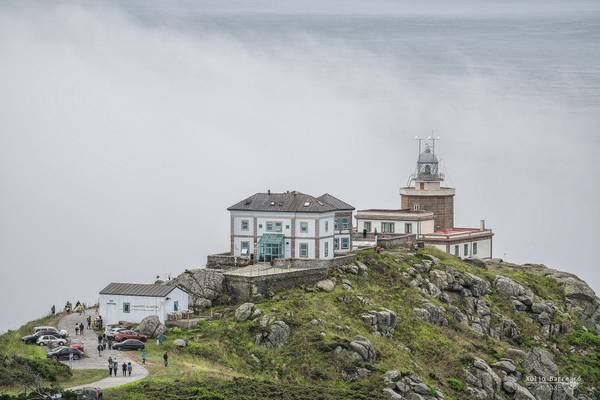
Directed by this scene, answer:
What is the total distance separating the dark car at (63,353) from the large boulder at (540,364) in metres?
26.1

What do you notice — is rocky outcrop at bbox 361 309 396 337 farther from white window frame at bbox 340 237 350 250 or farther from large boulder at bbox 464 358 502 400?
white window frame at bbox 340 237 350 250

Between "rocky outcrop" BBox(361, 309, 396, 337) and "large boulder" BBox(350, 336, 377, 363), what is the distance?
11.2 ft

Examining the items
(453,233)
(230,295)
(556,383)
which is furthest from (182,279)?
(453,233)

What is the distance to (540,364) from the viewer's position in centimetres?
9031

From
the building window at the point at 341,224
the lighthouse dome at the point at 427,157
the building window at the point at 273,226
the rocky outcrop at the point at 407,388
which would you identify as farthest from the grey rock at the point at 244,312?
the lighthouse dome at the point at 427,157

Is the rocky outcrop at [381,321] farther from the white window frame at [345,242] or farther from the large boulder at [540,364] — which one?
the white window frame at [345,242]

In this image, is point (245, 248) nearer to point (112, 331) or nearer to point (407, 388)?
point (112, 331)

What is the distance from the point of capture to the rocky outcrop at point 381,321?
281 ft

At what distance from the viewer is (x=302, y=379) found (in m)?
78.4

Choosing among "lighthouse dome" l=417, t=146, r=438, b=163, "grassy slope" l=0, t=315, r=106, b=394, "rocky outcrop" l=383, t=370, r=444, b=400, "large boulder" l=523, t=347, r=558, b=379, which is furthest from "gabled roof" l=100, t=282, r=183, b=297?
"lighthouse dome" l=417, t=146, r=438, b=163

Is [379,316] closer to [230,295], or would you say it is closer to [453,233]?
[230,295]

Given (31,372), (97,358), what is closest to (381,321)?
(97,358)

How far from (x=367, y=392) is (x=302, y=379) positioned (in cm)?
378

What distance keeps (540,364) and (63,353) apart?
2859 centimetres
